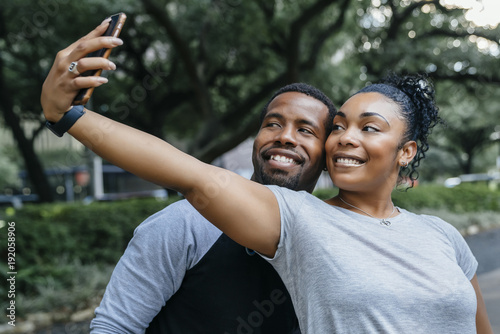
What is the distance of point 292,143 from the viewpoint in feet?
6.43

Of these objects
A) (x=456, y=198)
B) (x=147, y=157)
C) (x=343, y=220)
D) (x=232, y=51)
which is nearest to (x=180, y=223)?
(x=147, y=157)

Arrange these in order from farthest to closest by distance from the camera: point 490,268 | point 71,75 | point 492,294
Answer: point 490,268 < point 492,294 < point 71,75

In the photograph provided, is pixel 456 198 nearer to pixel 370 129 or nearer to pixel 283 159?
pixel 283 159

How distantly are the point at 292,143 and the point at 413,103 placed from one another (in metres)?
0.47

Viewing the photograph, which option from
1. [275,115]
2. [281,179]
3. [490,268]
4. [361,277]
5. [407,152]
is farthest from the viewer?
[490,268]

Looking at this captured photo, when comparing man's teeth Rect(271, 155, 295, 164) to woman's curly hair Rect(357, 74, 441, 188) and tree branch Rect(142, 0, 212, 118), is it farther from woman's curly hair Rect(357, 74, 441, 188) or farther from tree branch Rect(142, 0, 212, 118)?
tree branch Rect(142, 0, 212, 118)

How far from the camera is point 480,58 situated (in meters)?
10.7

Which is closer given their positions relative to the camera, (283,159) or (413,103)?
(413,103)

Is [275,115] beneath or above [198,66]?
above

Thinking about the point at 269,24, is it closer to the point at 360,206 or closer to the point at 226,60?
the point at 226,60

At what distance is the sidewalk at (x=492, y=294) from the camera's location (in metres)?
5.76

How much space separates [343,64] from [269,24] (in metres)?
3.38

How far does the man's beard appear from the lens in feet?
6.40

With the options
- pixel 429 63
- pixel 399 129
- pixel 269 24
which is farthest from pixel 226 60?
pixel 399 129
